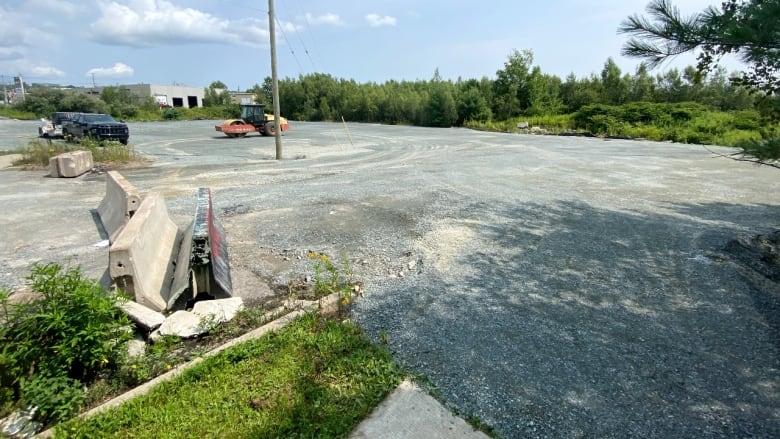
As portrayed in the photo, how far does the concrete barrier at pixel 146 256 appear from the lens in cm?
369

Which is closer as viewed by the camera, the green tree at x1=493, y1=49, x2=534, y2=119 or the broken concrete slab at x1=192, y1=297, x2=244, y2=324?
the broken concrete slab at x1=192, y1=297, x2=244, y2=324

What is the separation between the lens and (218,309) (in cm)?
375

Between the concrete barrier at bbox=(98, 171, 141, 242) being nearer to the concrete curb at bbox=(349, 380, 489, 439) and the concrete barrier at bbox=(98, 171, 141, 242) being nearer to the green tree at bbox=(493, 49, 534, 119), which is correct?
the concrete curb at bbox=(349, 380, 489, 439)

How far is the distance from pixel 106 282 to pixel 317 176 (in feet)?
25.7

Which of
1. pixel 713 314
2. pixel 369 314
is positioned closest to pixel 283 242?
pixel 369 314

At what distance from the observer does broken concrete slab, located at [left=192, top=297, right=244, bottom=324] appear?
3650mm

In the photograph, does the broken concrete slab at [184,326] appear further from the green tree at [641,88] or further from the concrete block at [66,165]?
the green tree at [641,88]

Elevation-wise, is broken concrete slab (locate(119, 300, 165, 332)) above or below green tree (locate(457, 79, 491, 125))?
below

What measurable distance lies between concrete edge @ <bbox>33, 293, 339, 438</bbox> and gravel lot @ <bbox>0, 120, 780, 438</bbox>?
0.36 metres

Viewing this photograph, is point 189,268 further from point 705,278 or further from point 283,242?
point 705,278

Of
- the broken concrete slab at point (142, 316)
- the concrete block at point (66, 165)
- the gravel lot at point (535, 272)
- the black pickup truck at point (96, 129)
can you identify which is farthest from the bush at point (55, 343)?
the black pickup truck at point (96, 129)

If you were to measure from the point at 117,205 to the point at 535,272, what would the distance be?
20.9 feet

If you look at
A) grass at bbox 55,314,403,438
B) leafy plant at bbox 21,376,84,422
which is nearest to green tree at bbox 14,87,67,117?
leafy plant at bbox 21,376,84,422

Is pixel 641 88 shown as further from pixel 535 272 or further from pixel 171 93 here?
pixel 171 93
